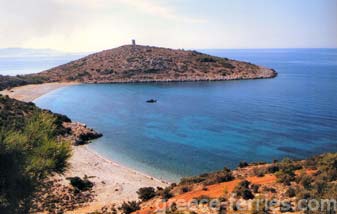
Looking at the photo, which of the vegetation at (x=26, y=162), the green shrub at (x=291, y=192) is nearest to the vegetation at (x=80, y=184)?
the vegetation at (x=26, y=162)

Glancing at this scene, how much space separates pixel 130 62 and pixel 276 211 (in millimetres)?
134586

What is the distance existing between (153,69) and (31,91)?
50.3 metres

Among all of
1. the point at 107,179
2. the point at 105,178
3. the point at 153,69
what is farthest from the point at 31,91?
the point at 107,179

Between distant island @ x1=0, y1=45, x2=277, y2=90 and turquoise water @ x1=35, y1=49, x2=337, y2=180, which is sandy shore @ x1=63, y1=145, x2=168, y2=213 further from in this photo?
distant island @ x1=0, y1=45, x2=277, y2=90

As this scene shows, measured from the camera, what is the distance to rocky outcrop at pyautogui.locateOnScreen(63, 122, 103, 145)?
52378 mm

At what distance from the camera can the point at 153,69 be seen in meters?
142

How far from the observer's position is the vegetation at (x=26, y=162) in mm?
17547

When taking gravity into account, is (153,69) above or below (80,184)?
above

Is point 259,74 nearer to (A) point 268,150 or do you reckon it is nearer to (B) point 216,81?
(B) point 216,81

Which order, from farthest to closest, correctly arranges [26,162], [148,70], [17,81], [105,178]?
[148,70] → [17,81] → [105,178] → [26,162]

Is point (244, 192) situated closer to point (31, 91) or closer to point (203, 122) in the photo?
point (203, 122)

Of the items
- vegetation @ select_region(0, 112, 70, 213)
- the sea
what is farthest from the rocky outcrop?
vegetation @ select_region(0, 112, 70, 213)

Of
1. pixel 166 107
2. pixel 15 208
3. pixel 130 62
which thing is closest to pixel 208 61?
pixel 130 62

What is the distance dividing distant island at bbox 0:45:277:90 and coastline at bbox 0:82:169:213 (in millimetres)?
87817
